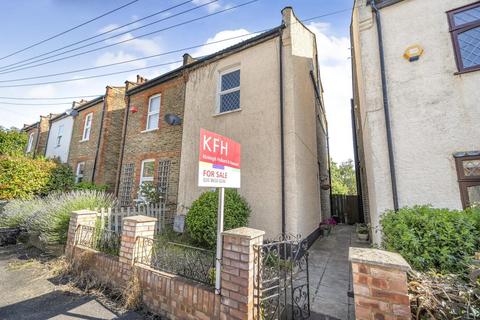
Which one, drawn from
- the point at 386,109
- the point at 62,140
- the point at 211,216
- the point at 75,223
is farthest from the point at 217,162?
the point at 62,140

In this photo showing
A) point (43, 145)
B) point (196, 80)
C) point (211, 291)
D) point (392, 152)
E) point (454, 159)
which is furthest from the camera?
point (43, 145)

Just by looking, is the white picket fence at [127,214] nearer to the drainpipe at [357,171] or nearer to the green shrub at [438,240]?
the green shrub at [438,240]

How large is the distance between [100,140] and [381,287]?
553 inches

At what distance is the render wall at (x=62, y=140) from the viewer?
15.4 metres

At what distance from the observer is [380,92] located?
516 centimetres

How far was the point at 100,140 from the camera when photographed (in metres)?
12.2

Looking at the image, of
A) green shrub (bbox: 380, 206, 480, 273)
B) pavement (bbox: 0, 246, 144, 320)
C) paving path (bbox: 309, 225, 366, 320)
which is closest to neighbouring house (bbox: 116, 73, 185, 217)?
pavement (bbox: 0, 246, 144, 320)

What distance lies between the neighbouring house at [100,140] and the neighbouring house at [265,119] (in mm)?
6215

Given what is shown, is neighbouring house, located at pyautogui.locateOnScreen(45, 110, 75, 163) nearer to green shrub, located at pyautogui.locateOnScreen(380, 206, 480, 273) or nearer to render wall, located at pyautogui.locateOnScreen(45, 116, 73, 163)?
render wall, located at pyautogui.locateOnScreen(45, 116, 73, 163)

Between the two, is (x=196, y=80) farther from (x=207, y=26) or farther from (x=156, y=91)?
(x=156, y=91)

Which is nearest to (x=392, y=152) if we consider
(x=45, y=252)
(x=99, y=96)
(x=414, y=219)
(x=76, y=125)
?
(x=414, y=219)

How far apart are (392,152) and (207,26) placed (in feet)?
23.4

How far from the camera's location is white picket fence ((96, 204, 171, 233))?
20.0 feet

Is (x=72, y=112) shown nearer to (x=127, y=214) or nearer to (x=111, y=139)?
(x=111, y=139)
